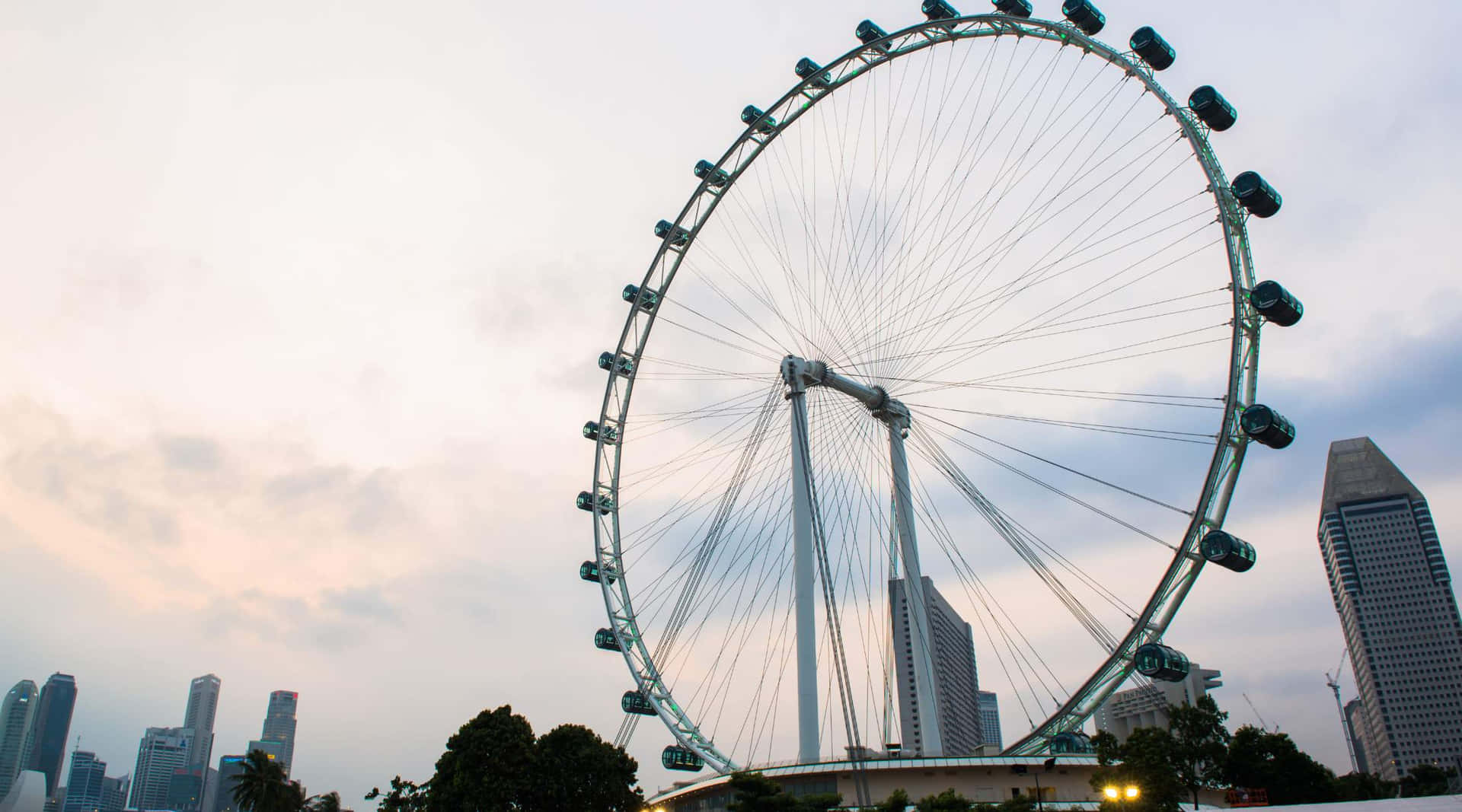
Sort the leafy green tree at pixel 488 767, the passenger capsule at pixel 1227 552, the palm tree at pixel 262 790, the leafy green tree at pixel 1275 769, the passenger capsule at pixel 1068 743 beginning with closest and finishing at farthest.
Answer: the passenger capsule at pixel 1227 552
the passenger capsule at pixel 1068 743
the leafy green tree at pixel 488 767
the leafy green tree at pixel 1275 769
the palm tree at pixel 262 790

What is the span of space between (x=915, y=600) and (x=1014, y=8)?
25.8m

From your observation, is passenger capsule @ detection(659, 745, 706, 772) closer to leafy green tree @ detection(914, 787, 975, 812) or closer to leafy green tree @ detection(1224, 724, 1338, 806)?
leafy green tree @ detection(914, 787, 975, 812)

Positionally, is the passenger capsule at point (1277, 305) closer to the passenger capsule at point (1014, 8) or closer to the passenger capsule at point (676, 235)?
the passenger capsule at point (1014, 8)

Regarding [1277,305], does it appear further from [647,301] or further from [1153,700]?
[1153,700]

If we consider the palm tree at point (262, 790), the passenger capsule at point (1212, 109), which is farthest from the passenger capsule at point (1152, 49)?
the palm tree at point (262, 790)

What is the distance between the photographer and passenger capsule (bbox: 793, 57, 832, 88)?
170ft

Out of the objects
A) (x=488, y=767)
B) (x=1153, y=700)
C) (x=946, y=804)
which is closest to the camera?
(x=946, y=804)

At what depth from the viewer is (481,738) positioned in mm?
50625

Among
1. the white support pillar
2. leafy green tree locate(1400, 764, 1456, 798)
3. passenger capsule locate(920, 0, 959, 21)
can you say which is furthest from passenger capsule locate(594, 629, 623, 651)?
leafy green tree locate(1400, 764, 1456, 798)

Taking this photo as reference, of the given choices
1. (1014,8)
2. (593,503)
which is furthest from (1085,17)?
(593,503)

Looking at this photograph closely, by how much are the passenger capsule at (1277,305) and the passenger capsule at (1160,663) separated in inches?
477

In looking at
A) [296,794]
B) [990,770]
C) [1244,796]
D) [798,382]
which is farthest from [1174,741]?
[296,794]

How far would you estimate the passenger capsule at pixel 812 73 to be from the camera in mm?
51906

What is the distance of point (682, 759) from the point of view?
52000 mm
